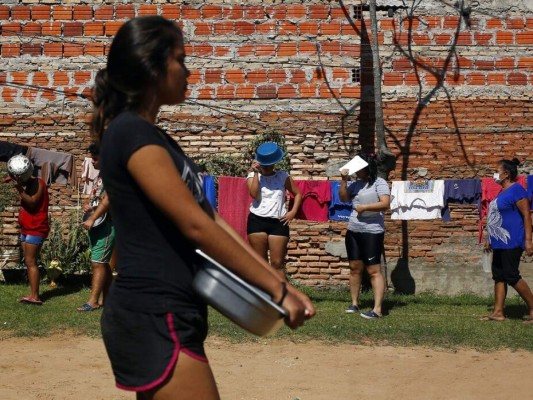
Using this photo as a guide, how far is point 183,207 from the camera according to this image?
8.28 ft

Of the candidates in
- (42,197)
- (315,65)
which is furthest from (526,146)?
(42,197)

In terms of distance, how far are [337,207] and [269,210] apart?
1.29 m

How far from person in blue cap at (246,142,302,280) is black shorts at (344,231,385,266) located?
80 cm

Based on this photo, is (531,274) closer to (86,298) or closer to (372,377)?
(372,377)

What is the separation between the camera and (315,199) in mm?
10586

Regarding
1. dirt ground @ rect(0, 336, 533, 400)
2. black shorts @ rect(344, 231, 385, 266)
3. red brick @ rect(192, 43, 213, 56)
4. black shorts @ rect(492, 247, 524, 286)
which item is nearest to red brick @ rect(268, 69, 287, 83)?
red brick @ rect(192, 43, 213, 56)

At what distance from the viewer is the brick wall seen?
1148cm

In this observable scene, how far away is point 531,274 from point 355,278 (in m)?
3.22

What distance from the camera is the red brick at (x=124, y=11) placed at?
11.6 m

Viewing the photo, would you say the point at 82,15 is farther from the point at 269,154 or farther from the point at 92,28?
the point at 269,154

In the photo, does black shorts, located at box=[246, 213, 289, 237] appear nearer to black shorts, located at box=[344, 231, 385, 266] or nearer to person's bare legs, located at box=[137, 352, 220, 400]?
black shorts, located at box=[344, 231, 385, 266]

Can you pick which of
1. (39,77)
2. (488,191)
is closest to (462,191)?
(488,191)

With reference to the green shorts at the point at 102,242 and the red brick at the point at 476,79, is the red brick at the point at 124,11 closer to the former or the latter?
the green shorts at the point at 102,242

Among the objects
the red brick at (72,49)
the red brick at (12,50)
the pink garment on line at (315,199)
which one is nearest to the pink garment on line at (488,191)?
the pink garment on line at (315,199)
